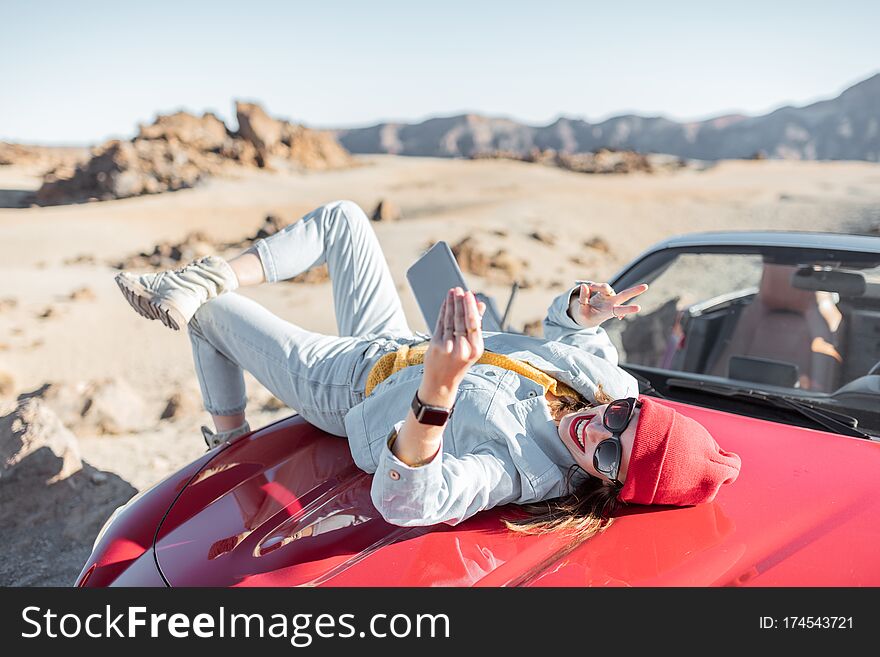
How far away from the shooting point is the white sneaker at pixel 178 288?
2.48m

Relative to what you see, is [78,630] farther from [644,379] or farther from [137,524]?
[644,379]

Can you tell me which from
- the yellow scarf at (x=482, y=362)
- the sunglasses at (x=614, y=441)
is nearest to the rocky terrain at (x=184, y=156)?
the yellow scarf at (x=482, y=362)

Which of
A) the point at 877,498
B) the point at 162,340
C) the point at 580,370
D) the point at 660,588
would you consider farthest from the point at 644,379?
the point at 162,340

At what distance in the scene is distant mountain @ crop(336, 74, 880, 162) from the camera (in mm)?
56844

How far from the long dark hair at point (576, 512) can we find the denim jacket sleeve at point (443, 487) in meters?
0.09

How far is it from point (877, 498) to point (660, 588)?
69 centimetres

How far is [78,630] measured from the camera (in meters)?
1.61

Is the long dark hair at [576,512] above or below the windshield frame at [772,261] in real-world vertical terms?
below

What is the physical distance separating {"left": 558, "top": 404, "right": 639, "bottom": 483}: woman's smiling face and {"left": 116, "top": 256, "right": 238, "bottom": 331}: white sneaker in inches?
54.6

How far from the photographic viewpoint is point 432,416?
152cm

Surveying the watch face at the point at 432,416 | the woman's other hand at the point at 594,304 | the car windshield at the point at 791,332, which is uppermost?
the woman's other hand at the point at 594,304

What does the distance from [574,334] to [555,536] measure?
2.95 feet

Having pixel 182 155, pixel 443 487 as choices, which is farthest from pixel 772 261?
pixel 182 155

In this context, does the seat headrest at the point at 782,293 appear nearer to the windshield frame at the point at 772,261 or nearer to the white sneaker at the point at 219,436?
the windshield frame at the point at 772,261
